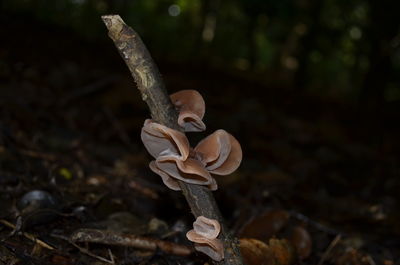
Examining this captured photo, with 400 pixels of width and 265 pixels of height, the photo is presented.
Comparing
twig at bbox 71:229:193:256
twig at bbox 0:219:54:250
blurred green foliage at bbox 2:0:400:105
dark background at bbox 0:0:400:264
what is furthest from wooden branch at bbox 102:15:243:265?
blurred green foliage at bbox 2:0:400:105

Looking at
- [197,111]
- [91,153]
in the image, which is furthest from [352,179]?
[197,111]

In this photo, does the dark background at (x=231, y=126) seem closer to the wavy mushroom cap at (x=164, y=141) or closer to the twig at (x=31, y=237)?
the twig at (x=31, y=237)

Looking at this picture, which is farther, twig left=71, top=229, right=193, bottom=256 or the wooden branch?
twig left=71, top=229, right=193, bottom=256

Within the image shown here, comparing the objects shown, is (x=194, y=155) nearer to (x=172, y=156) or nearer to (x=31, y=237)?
(x=172, y=156)

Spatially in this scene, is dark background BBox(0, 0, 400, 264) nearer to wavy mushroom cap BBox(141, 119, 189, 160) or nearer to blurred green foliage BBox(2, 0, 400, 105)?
blurred green foliage BBox(2, 0, 400, 105)

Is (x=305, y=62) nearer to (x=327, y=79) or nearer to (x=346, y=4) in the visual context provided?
(x=346, y=4)
